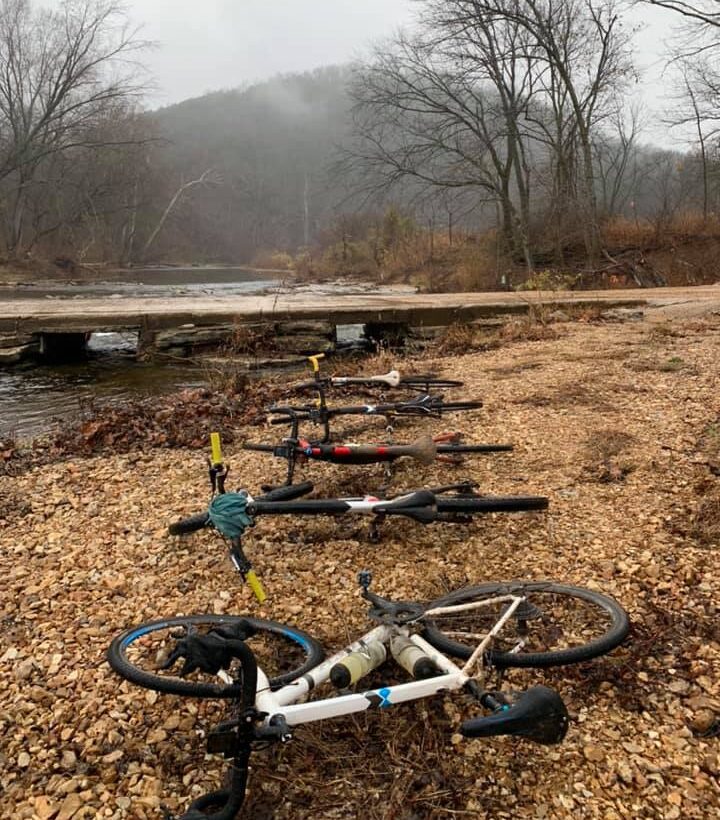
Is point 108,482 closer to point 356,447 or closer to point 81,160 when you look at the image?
point 356,447

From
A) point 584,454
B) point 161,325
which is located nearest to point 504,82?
point 161,325

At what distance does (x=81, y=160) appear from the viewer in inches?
1873

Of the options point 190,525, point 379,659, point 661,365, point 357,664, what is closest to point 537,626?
point 379,659

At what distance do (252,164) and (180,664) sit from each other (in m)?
137

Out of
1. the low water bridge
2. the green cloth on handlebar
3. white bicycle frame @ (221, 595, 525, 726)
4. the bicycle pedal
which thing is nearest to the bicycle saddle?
white bicycle frame @ (221, 595, 525, 726)

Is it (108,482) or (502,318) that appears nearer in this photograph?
(108,482)

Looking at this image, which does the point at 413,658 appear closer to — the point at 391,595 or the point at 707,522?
the point at 391,595

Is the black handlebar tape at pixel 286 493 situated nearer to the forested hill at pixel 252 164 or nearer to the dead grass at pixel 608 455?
the dead grass at pixel 608 455

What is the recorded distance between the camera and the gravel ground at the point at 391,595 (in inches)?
81.0

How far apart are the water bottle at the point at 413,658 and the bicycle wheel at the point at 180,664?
1.06 ft

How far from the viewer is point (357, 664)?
225 centimetres

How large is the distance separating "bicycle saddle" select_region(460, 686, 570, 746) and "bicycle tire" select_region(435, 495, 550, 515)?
1549mm

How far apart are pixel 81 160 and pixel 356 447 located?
51498 mm

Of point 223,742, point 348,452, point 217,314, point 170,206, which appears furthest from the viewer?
point 170,206
